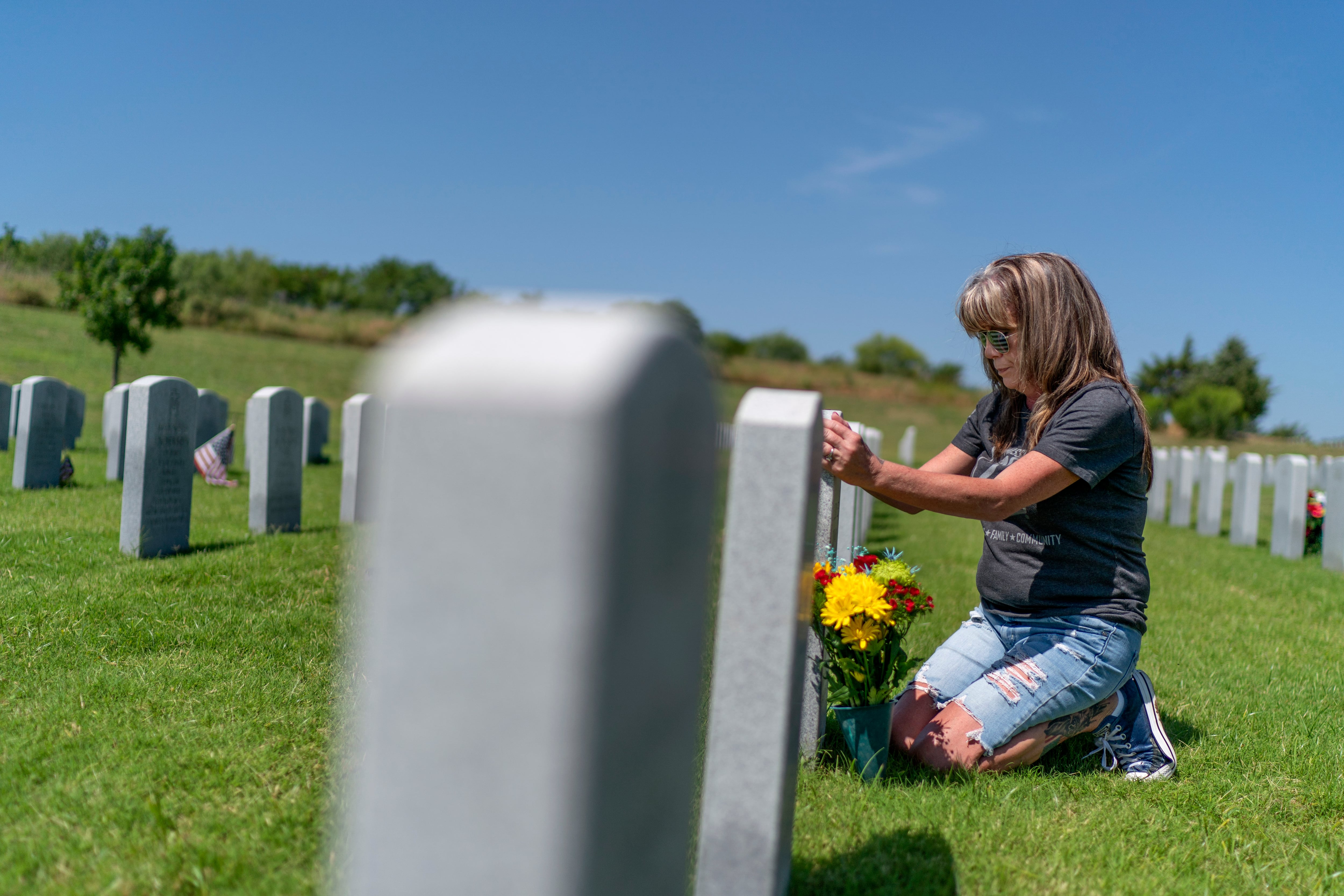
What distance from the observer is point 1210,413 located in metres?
40.1

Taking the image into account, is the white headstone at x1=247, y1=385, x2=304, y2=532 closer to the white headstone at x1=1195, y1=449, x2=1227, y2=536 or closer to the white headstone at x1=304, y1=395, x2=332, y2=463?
the white headstone at x1=304, y1=395, x2=332, y2=463

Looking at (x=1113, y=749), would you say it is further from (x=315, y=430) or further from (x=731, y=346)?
(x=731, y=346)

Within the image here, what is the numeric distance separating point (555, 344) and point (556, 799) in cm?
60

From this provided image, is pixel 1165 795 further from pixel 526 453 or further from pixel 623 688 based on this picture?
pixel 526 453

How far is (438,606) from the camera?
3.87 ft

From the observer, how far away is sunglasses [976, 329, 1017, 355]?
330cm

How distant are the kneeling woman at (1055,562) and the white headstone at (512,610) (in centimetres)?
197

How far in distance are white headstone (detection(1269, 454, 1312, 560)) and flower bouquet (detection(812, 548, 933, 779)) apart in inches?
368

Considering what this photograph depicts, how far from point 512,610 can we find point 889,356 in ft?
308

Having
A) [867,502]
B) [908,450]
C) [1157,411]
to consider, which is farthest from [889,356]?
[867,502]

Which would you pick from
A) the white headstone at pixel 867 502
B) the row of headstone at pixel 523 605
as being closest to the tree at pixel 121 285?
the white headstone at pixel 867 502

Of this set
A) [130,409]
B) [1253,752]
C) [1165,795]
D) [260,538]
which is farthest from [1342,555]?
[130,409]

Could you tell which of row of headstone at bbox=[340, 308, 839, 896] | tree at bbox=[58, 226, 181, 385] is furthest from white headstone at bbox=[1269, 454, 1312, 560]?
tree at bbox=[58, 226, 181, 385]

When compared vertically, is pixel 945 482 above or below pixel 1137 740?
above
